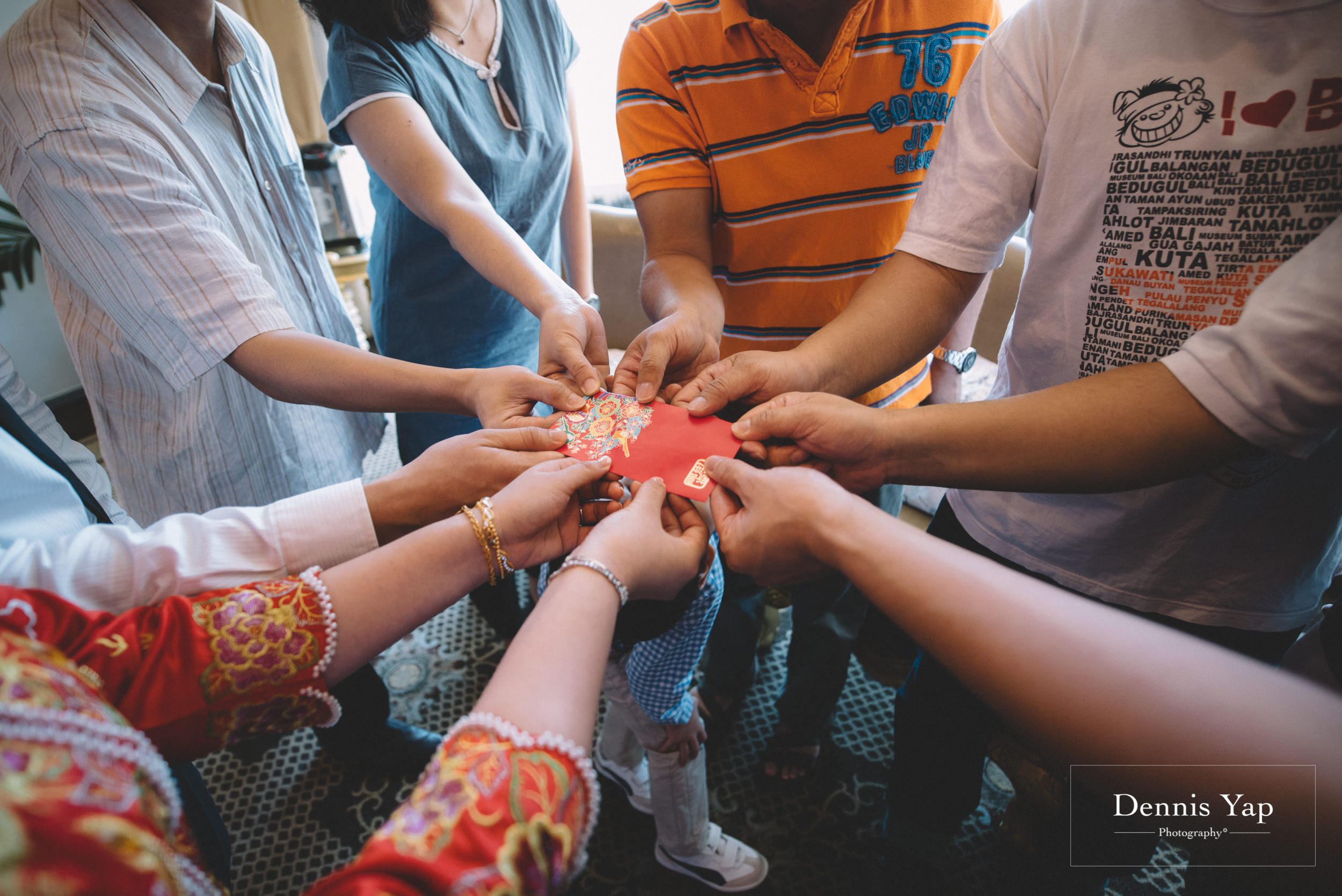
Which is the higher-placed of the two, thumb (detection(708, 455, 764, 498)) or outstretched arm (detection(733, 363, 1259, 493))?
outstretched arm (detection(733, 363, 1259, 493))

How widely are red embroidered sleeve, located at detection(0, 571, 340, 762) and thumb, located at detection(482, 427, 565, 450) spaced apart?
1.30 ft

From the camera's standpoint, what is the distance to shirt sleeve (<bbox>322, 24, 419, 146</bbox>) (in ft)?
4.13

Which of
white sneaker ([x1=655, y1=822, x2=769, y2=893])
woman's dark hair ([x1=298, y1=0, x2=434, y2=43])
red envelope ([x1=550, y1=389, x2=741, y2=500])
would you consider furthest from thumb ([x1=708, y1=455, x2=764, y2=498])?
woman's dark hair ([x1=298, y1=0, x2=434, y2=43])

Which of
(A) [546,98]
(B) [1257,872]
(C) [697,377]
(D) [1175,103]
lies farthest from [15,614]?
(A) [546,98]

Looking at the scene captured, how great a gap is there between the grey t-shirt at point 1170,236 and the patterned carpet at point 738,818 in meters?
0.91

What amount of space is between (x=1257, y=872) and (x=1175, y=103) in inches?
34.3

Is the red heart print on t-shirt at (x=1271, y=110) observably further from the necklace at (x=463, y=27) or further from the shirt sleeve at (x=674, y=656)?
the necklace at (x=463, y=27)

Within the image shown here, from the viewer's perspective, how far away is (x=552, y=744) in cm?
52

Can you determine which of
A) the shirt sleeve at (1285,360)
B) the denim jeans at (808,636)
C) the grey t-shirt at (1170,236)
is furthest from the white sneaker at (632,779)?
the shirt sleeve at (1285,360)

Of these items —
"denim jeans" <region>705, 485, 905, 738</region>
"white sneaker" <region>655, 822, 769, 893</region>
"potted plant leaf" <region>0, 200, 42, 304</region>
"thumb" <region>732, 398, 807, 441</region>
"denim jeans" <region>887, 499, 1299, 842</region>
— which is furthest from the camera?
"potted plant leaf" <region>0, 200, 42, 304</region>

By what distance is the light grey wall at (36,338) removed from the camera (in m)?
3.21

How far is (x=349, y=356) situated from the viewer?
1.11 meters

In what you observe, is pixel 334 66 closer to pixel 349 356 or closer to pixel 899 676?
pixel 349 356

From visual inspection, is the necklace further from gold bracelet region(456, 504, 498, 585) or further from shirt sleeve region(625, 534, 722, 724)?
shirt sleeve region(625, 534, 722, 724)
